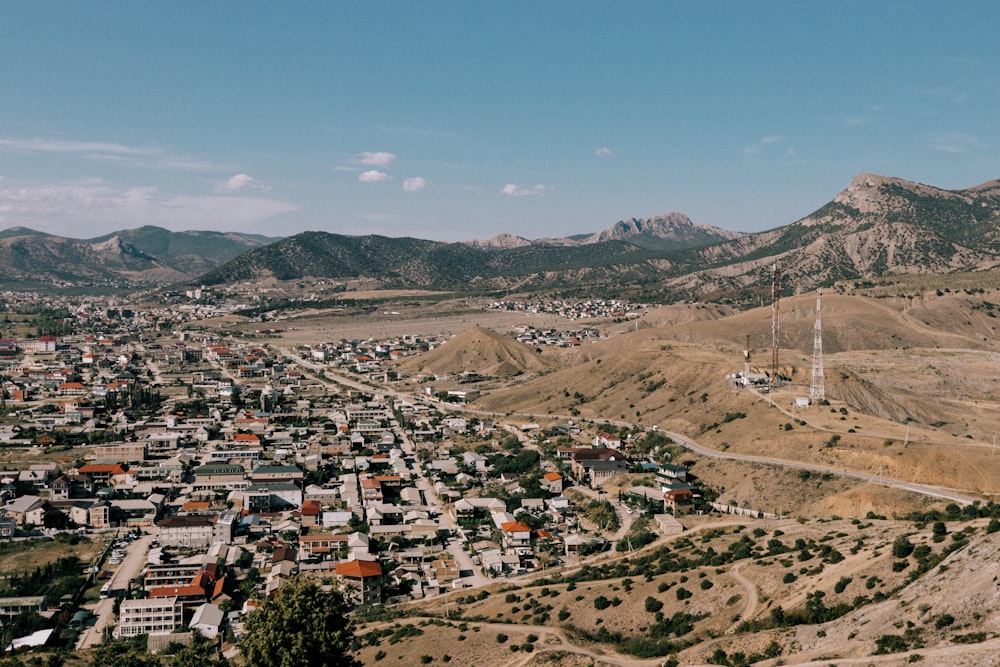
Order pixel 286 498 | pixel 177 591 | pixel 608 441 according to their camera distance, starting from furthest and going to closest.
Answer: pixel 608 441, pixel 286 498, pixel 177 591

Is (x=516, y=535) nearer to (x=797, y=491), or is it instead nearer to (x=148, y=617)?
(x=797, y=491)

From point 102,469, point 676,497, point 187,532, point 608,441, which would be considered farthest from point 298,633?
point 102,469

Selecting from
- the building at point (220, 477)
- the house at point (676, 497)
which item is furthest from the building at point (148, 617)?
the house at point (676, 497)

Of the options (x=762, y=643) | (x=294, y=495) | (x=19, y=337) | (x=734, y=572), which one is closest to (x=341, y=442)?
(x=294, y=495)

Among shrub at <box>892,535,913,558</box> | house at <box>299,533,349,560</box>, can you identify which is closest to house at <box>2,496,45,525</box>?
house at <box>299,533,349,560</box>

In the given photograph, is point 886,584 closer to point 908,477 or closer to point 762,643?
point 762,643

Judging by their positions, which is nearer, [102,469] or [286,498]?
[286,498]
